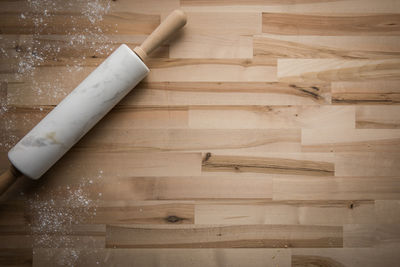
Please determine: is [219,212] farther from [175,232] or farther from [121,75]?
[121,75]

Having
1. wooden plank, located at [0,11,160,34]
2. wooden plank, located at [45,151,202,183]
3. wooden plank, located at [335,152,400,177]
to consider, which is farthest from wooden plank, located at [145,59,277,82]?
wooden plank, located at [335,152,400,177]

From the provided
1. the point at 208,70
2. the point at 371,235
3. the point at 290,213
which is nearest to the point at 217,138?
the point at 208,70

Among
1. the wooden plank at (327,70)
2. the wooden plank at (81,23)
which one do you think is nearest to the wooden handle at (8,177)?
the wooden plank at (81,23)

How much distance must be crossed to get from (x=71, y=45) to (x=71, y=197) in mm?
410

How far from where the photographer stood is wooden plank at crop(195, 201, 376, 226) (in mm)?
826

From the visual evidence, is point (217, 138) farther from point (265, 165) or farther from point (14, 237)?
point (14, 237)

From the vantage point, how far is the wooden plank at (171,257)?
82 centimetres

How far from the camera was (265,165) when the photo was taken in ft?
2.72

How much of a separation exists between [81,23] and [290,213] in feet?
2.52

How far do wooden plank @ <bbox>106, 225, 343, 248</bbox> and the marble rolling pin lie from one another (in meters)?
0.26

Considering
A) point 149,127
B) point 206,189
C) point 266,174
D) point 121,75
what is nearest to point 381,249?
point 266,174

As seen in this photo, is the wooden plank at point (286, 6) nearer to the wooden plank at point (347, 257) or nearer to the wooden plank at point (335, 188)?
the wooden plank at point (335, 188)

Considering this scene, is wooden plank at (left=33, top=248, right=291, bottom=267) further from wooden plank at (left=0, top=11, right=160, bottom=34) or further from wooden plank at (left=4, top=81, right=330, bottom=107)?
wooden plank at (left=0, top=11, right=160, bottom=34)

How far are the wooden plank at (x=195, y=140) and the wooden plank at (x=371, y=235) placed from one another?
0.28m
